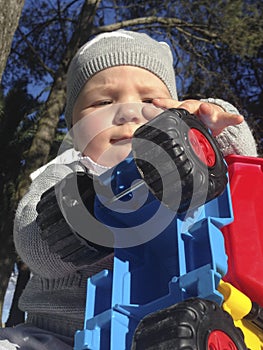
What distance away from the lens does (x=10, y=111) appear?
8.61m

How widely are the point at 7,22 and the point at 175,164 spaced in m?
1.63

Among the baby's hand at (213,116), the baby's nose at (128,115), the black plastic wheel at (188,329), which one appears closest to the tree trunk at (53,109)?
the baby's nose at (128,115)

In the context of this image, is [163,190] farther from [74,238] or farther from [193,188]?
[74,238]

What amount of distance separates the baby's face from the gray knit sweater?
0.47ft

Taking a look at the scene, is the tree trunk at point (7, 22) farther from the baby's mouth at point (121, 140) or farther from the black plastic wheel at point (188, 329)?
the black plastic wheel at point (188, 329)

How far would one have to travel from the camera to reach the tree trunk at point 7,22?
2.05 m

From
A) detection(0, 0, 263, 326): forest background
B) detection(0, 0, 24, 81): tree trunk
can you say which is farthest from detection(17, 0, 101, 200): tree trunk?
detection(0, 0, 24, 81): tree trunk

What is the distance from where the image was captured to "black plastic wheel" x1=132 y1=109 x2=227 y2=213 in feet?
2.33

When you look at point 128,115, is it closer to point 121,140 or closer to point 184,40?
point 121,140

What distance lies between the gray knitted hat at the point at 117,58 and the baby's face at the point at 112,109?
0.06m

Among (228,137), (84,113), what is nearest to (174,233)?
(228,137)

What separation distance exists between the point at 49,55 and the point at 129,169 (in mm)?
6762

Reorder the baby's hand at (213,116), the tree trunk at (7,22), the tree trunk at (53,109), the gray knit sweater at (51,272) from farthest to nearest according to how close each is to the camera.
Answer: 1. the tree trunk at (53,109)
2. the tree trunk at (7,22)
3. the gray knit sweater at (51,272)
4. the baby's hand at (213,116)

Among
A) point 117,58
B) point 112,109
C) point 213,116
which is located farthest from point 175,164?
point 117,58
